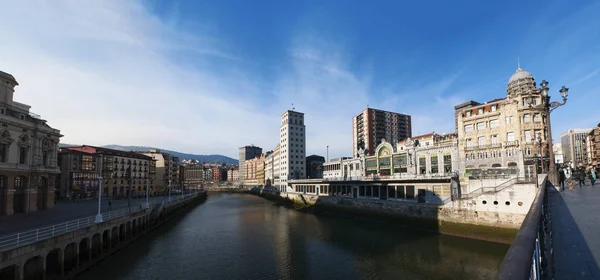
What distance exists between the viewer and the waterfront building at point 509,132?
2088 inches

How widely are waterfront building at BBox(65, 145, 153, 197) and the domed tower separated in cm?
9739

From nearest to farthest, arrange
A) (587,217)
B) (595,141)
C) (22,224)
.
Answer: (587,217) → (22,224) → (595,141)

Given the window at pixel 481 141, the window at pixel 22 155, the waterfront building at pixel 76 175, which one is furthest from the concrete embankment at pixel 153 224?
the window at pixel 481 141

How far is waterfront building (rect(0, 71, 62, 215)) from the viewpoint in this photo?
37.8m

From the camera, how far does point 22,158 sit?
1624 inches

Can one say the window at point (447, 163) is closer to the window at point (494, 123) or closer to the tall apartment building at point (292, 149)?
the window at point (494, 123)

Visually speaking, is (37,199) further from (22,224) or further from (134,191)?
(134,191)

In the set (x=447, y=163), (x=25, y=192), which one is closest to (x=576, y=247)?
(x=25, y=192)

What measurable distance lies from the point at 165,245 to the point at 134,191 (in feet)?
234

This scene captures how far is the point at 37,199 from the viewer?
1750 inches

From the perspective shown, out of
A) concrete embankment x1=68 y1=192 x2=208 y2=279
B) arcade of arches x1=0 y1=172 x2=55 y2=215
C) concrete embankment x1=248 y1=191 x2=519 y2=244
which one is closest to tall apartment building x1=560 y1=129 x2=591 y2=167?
concrete embankment x1=248 y1=191 x2=519 y2=244

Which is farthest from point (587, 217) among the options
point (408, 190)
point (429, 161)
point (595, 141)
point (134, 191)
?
point (595, 141)

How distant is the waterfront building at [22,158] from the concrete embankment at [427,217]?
172 feet

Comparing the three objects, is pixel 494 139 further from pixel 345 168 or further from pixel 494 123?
pixel 345 168
